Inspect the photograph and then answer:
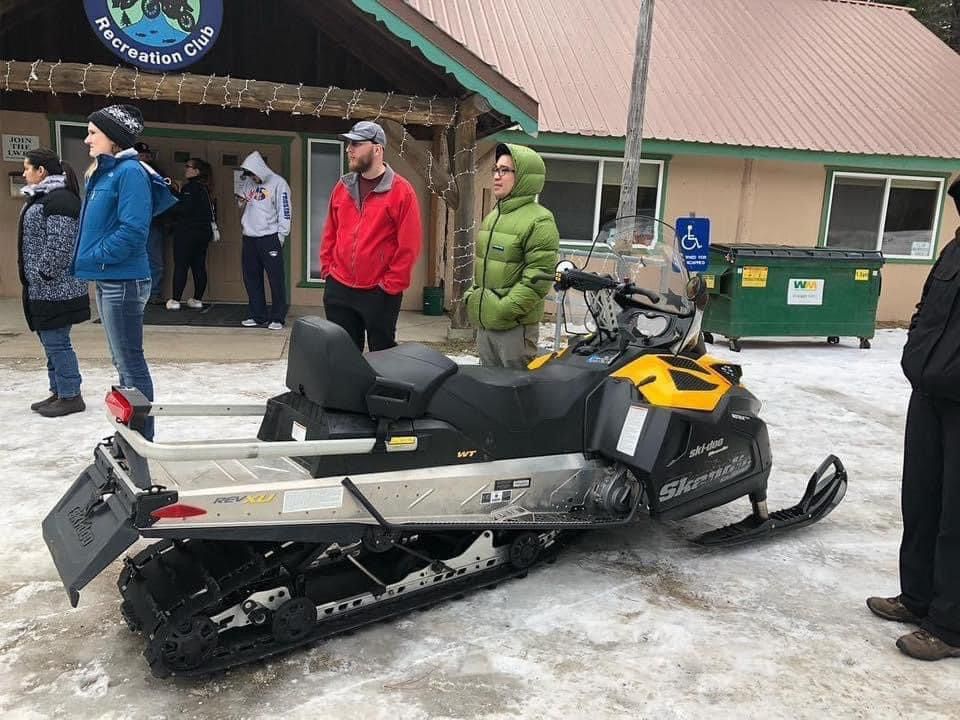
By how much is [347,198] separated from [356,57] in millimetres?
4722

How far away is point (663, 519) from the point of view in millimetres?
3377

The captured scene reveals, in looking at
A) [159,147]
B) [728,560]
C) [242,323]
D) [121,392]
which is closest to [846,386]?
[728,560]

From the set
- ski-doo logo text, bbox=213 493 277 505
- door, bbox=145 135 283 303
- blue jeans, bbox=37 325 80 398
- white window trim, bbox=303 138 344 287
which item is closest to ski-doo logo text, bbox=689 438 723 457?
ski-doo logo text, bbox=213 493 277 505

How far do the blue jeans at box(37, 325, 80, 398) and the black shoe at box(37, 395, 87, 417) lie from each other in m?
0.03

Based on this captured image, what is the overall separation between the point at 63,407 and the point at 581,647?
380 centimetres

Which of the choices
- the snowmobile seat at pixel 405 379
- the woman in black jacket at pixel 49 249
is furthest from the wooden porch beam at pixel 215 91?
the snowmobile seat at pixel 405 379

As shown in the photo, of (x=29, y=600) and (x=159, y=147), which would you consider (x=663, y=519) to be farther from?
(x=159, y=147)

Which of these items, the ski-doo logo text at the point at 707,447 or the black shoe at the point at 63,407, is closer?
the ski-doo logo text at the point at 707,447

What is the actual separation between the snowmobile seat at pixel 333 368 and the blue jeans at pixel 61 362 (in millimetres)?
2930

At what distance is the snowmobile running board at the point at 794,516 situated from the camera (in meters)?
3.63

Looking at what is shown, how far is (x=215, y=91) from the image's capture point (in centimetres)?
687

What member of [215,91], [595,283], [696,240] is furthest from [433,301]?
[595,283]

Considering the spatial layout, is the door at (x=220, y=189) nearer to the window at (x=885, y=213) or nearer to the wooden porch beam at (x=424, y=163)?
the wooden porch beam at (x=424, y=163)

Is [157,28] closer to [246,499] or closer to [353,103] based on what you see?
[353,103]
